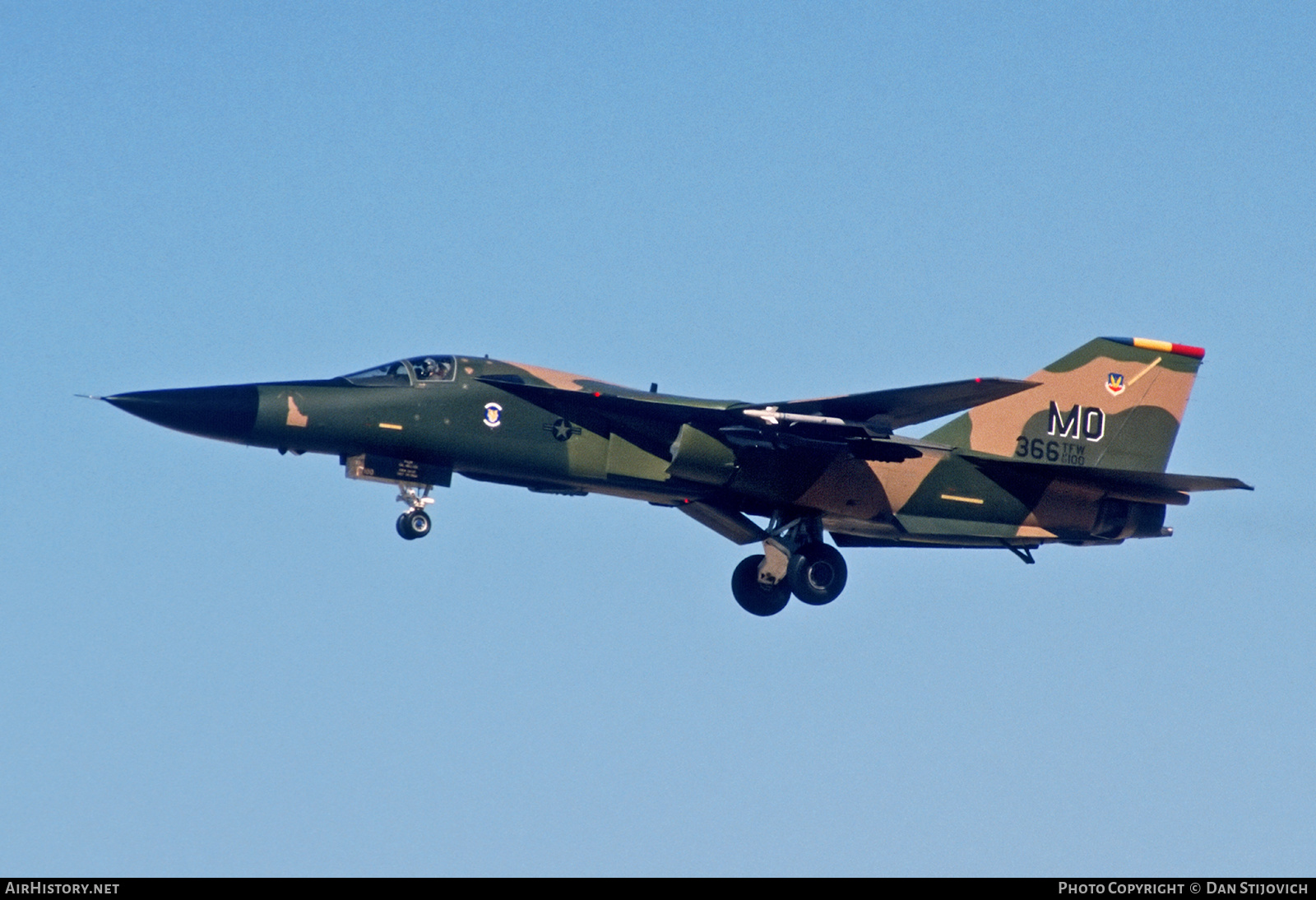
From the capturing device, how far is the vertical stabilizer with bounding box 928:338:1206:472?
28016 millimetres

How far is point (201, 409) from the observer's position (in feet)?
78.2

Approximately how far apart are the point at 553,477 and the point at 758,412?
10.1ft

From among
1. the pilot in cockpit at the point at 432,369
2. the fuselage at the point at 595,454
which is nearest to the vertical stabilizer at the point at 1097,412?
the fuselage at the point at 595,454

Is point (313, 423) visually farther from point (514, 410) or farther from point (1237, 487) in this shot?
point (1237, 487)

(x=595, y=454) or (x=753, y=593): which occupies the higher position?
(x=595, y=454)

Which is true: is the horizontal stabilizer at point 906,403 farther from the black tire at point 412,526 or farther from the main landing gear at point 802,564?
the black tire at point 412,526

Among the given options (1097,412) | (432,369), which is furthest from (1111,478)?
(432,369)

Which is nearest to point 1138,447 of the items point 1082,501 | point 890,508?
point 1082,501

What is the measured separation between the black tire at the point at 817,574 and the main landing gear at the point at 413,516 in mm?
5793

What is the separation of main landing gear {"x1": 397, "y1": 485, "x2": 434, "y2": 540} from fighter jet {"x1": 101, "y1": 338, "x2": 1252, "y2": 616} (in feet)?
0.07

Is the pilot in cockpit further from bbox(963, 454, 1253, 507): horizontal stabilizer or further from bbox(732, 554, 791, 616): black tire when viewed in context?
bbox(963, 454, 1253, 507): horizontal stabilizer

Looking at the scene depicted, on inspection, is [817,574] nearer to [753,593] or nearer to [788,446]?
[753,593]

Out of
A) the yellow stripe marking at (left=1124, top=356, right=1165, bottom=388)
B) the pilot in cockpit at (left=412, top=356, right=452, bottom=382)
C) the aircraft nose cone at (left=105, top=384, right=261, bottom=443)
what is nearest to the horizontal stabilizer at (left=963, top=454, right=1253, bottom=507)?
the yellow stripe marking at (left=1124, top=356, right=1165, bottom=388)

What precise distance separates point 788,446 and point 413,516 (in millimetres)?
5460
